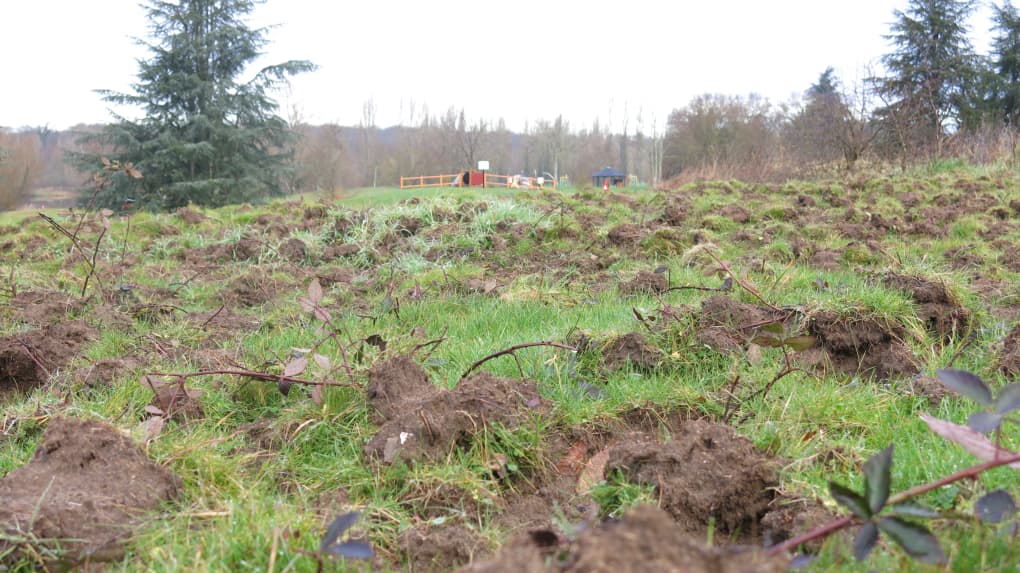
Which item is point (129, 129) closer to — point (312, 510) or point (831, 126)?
point (831, 126)

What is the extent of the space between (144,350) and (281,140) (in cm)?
2403

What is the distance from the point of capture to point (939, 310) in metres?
3.04

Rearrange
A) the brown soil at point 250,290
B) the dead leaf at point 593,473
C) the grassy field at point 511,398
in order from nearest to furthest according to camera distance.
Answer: the grassy field at point 511,398 < the dead leaf at point 593,473 < the brown soil at point 250,290

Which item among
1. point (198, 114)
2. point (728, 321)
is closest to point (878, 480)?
point (728, 321)

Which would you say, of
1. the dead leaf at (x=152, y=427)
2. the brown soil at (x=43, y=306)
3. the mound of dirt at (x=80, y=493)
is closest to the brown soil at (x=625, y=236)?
the brown soil at (x=43, y=306)

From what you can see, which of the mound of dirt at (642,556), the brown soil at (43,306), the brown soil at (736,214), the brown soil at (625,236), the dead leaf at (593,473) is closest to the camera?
the mound of dirt at (642,556)

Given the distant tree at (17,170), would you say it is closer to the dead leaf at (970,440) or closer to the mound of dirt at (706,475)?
the mound of dirt at (706,475)

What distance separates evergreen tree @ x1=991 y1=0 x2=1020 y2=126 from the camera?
31.9 metres

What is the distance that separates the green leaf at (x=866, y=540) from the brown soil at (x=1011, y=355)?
202 cm

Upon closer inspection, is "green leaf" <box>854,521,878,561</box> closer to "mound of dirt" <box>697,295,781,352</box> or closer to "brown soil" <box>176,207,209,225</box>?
"mound of dirt" <box>697,295,781,352</box>

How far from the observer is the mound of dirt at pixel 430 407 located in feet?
6.43

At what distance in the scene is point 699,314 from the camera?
116 inches

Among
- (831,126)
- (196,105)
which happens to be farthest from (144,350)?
(196,105)

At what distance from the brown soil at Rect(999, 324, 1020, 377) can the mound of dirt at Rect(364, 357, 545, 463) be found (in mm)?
1886
